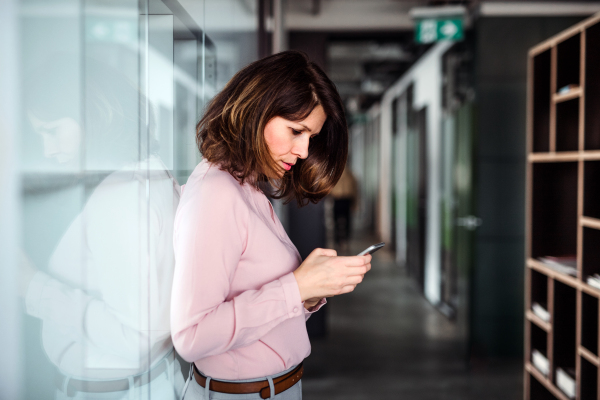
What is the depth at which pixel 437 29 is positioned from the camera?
3.79 metres

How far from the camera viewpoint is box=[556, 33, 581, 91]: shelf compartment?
2.70 m

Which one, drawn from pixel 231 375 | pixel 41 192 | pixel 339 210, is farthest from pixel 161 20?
pixel 339 210

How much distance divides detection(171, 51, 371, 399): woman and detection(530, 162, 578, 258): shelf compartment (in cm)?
235

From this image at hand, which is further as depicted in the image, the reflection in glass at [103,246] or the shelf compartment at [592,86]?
the shelf compartment at [592,86]

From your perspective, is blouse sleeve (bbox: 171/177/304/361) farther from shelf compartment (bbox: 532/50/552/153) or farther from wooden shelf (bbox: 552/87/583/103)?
shelf compartment (bbox: 532/50/552/153)

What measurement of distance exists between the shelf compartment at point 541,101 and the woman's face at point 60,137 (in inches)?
120

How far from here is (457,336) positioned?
4465mm

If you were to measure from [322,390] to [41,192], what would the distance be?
310 centimetres

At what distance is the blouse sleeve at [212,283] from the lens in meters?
0.83

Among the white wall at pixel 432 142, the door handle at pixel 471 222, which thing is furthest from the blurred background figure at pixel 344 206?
the door handle at pixel 471 222

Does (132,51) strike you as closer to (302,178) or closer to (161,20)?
(161,20)

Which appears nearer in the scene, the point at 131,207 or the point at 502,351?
the point at 131,207

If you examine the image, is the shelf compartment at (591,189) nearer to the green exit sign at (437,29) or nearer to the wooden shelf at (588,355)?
the wooden shelf at (588,355)

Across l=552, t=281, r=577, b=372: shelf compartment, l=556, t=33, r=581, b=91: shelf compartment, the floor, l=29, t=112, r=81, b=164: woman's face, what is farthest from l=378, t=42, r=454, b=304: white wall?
l=29, t=112, r=81, b=164: woman's face
